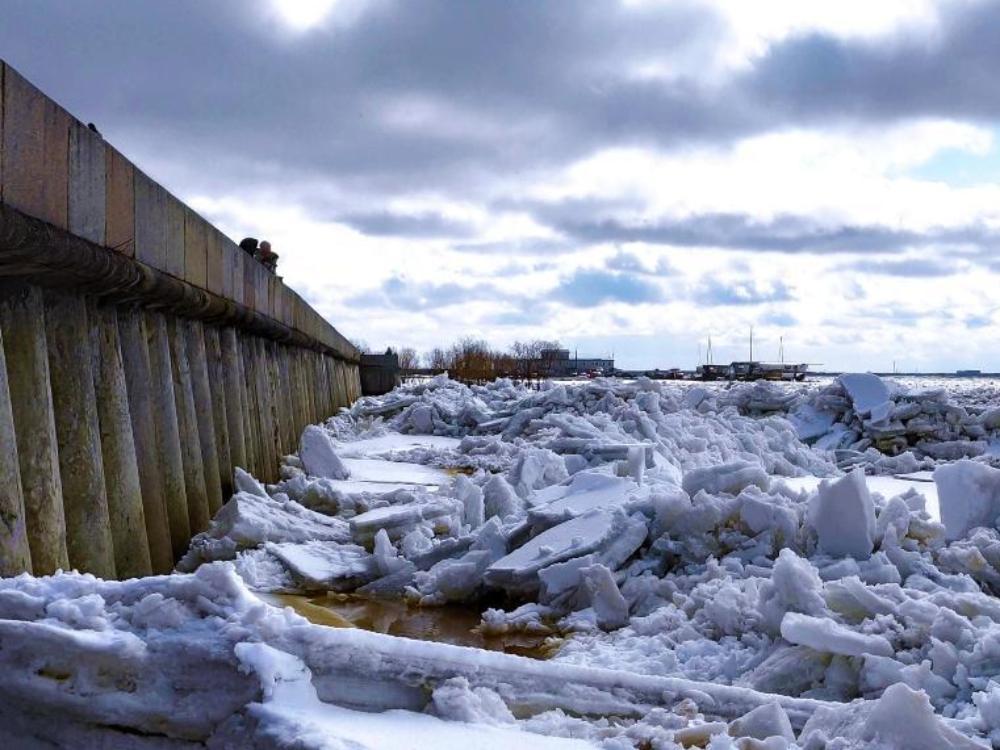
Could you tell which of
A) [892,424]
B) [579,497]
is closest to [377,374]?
[892,424]

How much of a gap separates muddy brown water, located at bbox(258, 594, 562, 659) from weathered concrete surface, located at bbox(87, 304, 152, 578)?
70cm

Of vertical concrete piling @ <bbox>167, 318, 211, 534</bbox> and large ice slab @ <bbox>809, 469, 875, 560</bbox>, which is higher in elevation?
vertical concrete piling @ <bbox>167, 318, 211, 534</bbox>

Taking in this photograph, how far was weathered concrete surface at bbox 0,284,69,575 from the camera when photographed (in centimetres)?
345

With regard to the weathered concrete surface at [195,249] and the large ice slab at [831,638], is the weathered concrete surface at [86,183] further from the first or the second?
the large ice slab at [831,638]

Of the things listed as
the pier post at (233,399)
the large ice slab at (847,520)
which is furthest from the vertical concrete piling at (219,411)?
the large ice slab at (847,520)

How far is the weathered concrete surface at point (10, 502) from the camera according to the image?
318cm

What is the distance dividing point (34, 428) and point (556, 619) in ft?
7.47

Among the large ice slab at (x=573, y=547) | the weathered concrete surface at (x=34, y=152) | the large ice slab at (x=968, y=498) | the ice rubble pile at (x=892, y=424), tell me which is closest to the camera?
the weathered concrete surface at (x=34, y=152)

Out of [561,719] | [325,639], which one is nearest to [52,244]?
[325,639]

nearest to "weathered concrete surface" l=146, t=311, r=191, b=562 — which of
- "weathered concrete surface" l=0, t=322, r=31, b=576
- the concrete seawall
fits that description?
the concrete seawall

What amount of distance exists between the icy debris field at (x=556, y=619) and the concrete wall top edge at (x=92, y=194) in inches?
57.7

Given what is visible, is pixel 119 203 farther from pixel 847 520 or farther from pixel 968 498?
pixel 968 498

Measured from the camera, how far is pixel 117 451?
4.36 metres

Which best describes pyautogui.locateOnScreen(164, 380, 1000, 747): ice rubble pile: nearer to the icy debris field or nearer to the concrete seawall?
the icy debris field
